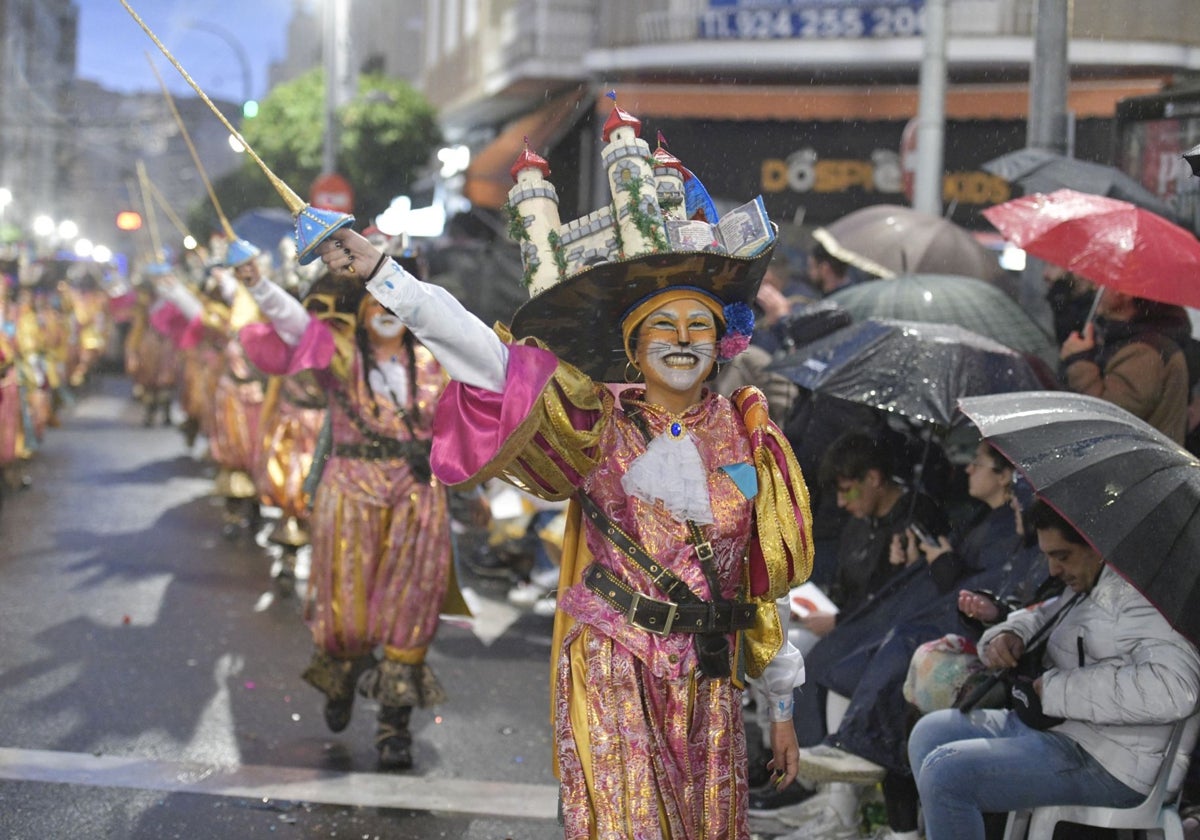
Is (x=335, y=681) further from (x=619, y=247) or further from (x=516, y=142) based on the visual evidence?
(x=516, y=142)

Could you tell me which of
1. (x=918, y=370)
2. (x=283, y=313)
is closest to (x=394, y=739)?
(x=283, y=313)

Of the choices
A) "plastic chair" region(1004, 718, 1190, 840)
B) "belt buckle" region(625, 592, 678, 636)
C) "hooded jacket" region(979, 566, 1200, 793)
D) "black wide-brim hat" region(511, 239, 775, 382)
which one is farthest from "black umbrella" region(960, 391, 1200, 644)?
"belt buckle" region(625, 592, 678, 636)

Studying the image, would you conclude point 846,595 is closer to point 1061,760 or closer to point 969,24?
point 1061,760

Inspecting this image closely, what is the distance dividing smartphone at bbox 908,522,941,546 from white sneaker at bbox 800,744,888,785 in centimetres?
91

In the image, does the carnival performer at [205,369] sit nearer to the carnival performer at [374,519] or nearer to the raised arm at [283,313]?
the raised arm at [283,313]

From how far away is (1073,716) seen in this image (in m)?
4.25

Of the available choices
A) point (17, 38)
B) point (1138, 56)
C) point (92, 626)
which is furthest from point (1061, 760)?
point (17, 38)

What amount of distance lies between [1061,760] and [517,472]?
1740 mm

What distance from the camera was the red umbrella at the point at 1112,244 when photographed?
5.93 m

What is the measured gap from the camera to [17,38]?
173 ft

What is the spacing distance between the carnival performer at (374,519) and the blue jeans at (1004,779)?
2.52 metres

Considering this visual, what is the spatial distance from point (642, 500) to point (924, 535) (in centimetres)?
218

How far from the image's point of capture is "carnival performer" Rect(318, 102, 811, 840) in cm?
380

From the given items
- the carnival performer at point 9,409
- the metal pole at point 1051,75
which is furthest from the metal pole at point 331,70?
the metal pole at point 1051,75
